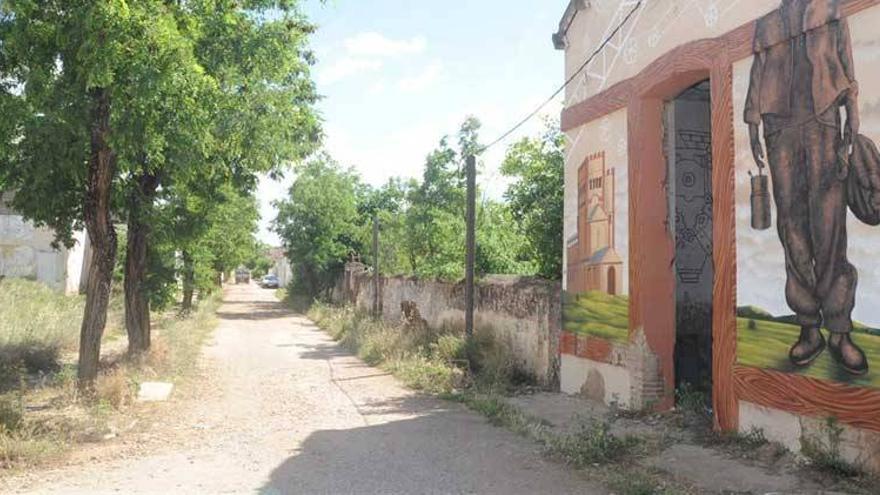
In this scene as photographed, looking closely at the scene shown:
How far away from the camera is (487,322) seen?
14.5 m

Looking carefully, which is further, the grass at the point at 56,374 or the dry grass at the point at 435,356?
the dry grass at the point at 435,356

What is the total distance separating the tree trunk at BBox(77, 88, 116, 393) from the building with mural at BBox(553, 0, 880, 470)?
6.78 metres

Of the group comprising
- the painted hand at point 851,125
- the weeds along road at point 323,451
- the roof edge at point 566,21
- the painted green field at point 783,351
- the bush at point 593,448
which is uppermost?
the roof edge at point 566,21

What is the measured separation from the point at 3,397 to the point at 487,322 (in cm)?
843

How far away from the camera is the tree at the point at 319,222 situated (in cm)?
3419

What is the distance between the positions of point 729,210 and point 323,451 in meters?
5.07

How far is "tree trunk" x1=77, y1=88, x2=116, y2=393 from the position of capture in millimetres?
9758

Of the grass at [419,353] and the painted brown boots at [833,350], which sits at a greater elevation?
the painted brown boots at [833,350]

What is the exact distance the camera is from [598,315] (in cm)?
1054

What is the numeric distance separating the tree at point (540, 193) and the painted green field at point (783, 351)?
6994 millimetres

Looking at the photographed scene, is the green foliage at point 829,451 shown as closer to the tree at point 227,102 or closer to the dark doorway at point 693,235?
the dark doorway at point 693,235

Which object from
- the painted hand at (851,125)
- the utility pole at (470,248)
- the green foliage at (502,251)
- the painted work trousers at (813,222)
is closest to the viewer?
the painted hand at (851,125)

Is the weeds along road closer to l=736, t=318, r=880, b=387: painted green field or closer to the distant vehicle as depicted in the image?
l=736, t=318, r=880, b=387: painted green field

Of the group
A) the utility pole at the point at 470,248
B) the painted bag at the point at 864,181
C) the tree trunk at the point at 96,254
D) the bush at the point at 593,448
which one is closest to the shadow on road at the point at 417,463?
the bush at the point at 593,448
